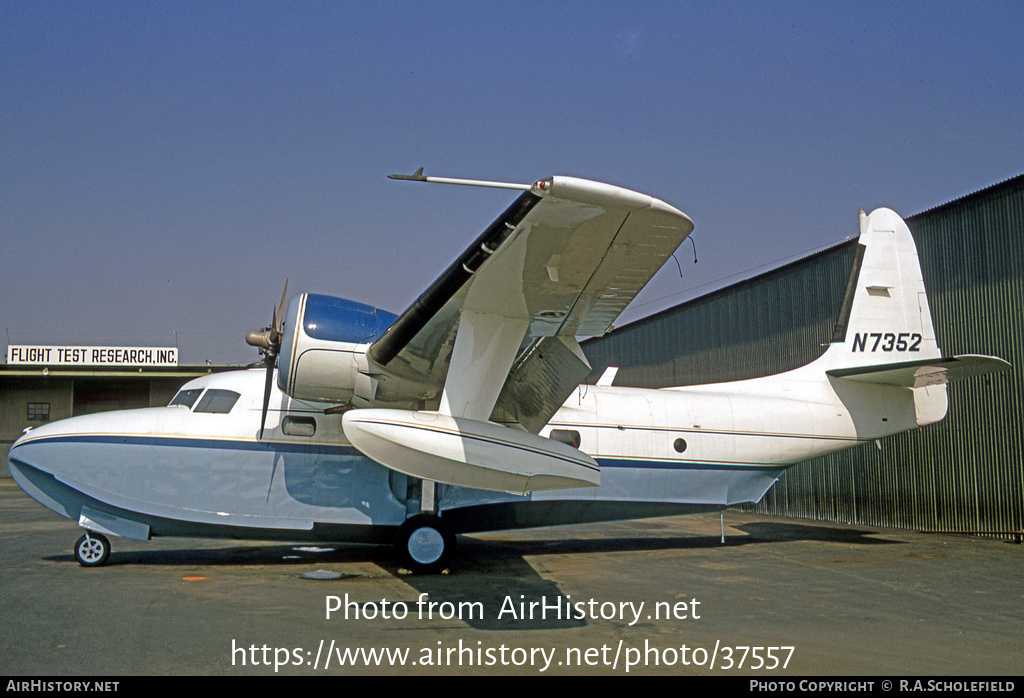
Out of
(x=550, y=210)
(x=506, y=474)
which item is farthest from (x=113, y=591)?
(x=550, y=210)

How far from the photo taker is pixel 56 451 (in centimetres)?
886

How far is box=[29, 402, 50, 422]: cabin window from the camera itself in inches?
1172

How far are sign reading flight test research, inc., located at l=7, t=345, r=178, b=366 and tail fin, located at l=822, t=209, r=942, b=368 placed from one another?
1280 inches

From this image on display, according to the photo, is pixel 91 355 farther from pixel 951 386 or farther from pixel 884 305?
pixel 951 386

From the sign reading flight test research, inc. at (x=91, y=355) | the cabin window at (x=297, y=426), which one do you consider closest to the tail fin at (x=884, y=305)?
the cabin window at (x=297, y=426)

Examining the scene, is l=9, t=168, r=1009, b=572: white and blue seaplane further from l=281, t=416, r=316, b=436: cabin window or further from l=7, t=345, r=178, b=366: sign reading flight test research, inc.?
l=7, t=345, r=178, b=366: sign reading flight test research, inc.

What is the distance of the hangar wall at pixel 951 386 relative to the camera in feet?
40.4

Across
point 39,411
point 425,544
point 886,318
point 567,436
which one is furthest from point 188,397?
point 39,411

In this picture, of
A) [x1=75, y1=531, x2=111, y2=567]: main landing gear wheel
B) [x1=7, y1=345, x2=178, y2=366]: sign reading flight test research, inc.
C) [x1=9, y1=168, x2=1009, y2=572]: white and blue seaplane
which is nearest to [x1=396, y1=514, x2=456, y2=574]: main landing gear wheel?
[x1=9, y1=168, x2=1009, y2=572]: white and blue seaplane

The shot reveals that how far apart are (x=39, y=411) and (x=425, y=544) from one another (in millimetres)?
28035

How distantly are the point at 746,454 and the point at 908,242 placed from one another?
4.62m

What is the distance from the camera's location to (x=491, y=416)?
927 centimetres

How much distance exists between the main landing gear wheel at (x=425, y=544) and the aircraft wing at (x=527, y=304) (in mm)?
1445
